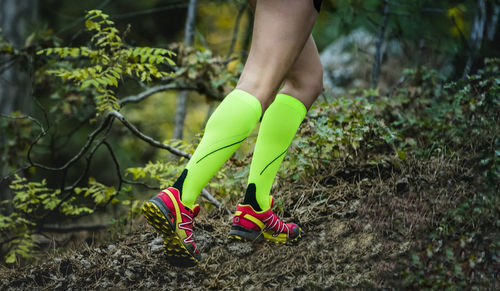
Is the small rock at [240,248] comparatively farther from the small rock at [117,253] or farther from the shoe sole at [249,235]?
the small rock at [117,253]

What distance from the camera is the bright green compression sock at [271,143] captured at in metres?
1.86

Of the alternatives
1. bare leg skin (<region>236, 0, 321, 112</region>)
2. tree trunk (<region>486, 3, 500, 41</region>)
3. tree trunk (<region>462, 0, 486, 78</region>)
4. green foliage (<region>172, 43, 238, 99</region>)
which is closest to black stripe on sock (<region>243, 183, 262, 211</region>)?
bare leg skin (<region>236, 0, 321, 112</region>)

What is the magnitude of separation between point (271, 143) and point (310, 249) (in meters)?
0.52

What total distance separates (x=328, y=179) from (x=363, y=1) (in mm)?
3390

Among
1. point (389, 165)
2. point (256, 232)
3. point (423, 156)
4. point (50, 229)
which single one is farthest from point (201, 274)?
point (50, 229)

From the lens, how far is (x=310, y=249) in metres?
1.90

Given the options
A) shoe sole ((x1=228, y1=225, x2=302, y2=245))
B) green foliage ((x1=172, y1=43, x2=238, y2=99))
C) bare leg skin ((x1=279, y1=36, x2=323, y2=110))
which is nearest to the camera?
shoe sole ((x1=228, y1=225, x2=302, y2=245))

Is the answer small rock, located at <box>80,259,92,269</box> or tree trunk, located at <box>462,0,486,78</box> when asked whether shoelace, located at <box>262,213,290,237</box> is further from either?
tree trunk, located at <box>462,0,486,78</box>

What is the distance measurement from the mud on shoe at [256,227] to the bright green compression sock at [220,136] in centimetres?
31

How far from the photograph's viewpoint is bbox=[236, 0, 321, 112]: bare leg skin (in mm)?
→ 1560

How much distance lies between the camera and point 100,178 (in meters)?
6.97

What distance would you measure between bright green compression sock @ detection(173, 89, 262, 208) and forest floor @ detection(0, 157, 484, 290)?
43 cm

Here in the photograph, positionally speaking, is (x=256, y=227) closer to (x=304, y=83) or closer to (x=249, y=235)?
(x=249, y=235)

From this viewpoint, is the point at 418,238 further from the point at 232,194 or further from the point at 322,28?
the point at 322,28
